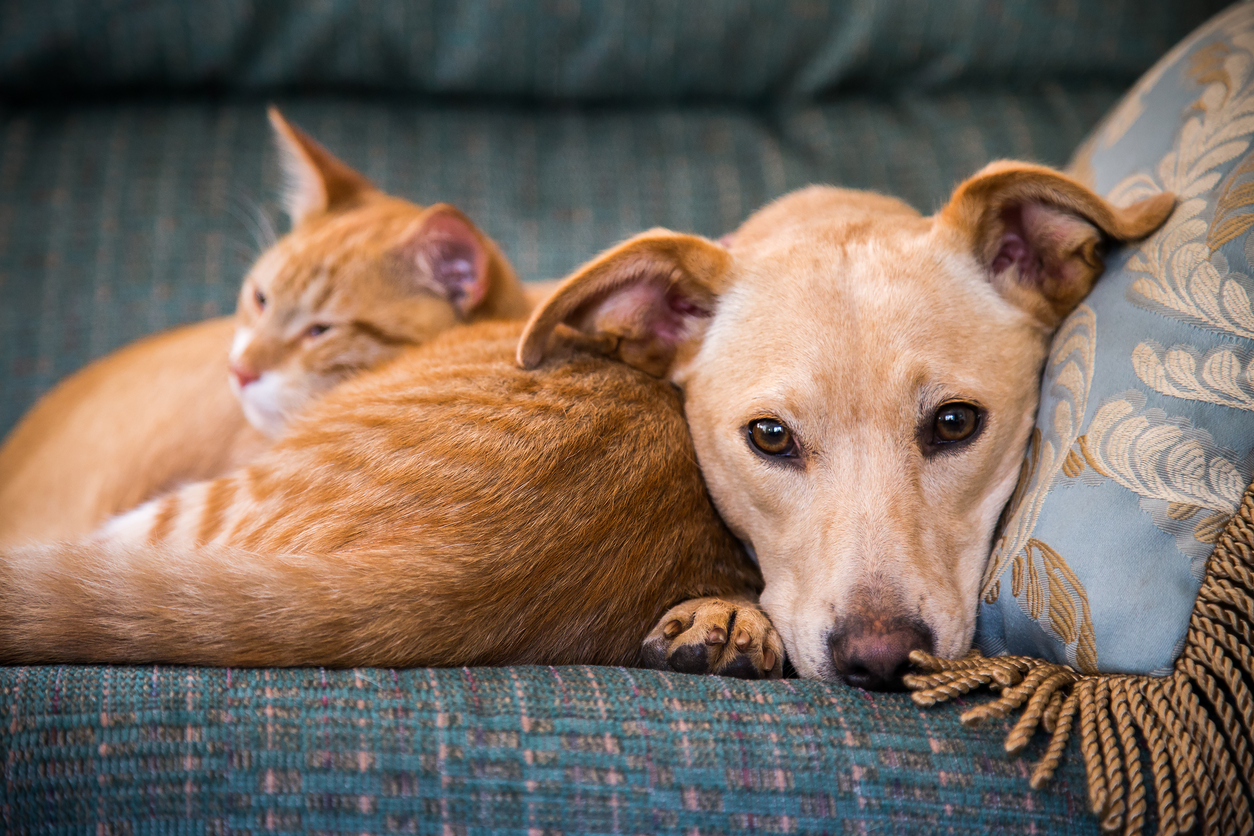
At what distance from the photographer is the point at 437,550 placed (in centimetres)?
125

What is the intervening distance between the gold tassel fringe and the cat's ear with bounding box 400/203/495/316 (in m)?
1.31

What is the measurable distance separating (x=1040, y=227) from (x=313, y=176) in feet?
5.83

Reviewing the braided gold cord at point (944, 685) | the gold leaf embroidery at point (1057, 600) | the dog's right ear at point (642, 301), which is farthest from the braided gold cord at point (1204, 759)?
the dog's right ear at point (642, 301)

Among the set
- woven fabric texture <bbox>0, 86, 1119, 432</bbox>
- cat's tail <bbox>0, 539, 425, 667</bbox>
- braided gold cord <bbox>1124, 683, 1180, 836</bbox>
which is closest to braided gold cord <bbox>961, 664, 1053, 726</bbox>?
braided gold cord <bbox>1124, 683, 1180, 836</bbox>

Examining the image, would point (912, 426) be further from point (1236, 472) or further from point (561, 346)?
point (561, 346)

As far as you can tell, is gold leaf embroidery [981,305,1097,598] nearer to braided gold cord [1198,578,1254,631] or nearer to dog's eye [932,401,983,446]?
dog's eye [932,401,983,446]

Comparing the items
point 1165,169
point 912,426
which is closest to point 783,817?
point 912,426

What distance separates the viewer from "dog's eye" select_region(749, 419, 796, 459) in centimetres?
146

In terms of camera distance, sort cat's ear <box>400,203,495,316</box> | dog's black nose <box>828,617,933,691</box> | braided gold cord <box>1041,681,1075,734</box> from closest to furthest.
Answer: braided gold cord <box>1041,681,1075,734</box> < dog's black nose <box>828,617,933,691</box> < cat's ear <box>400,203,495,316</box>

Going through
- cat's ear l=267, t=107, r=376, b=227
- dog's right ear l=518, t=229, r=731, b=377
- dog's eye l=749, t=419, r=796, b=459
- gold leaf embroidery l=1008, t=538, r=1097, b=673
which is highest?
cat's ear l=267, t=107, r=376, b=227

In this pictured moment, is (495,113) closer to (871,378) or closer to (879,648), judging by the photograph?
(871,378)

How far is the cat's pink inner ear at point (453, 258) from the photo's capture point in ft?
6.23

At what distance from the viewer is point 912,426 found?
55.1 inches

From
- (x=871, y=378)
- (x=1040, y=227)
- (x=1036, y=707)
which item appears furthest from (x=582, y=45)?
(x=1036, y=707)
